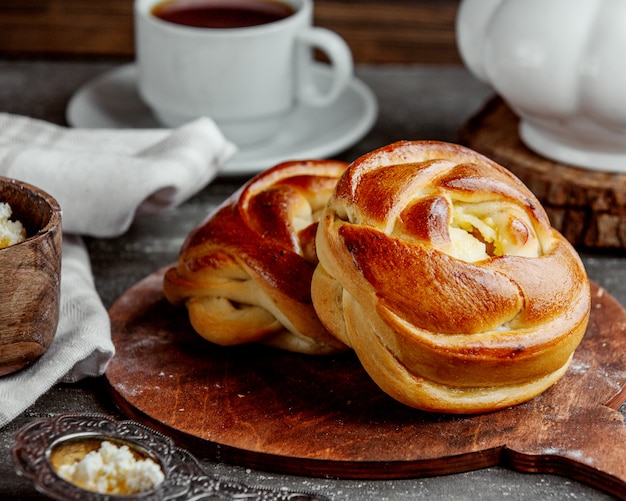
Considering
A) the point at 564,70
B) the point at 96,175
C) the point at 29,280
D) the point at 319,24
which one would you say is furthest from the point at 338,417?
the point at 319,24

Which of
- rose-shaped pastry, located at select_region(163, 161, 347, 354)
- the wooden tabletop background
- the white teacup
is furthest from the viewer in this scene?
the wooden tabletop background

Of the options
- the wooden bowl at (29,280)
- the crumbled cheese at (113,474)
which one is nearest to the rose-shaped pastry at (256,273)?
the wooden bowl at (29,280)

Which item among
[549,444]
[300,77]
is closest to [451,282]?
[549,444]

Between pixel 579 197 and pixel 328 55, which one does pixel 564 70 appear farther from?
pixel 328 55

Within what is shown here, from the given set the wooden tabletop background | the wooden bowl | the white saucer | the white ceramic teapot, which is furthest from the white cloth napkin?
the wooden tabletop background

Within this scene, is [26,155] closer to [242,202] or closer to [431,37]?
[242,202]

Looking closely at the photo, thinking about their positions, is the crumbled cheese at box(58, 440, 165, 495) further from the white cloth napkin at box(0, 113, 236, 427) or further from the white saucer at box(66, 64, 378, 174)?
the white saucer at box(66, 64, 378, 174)
